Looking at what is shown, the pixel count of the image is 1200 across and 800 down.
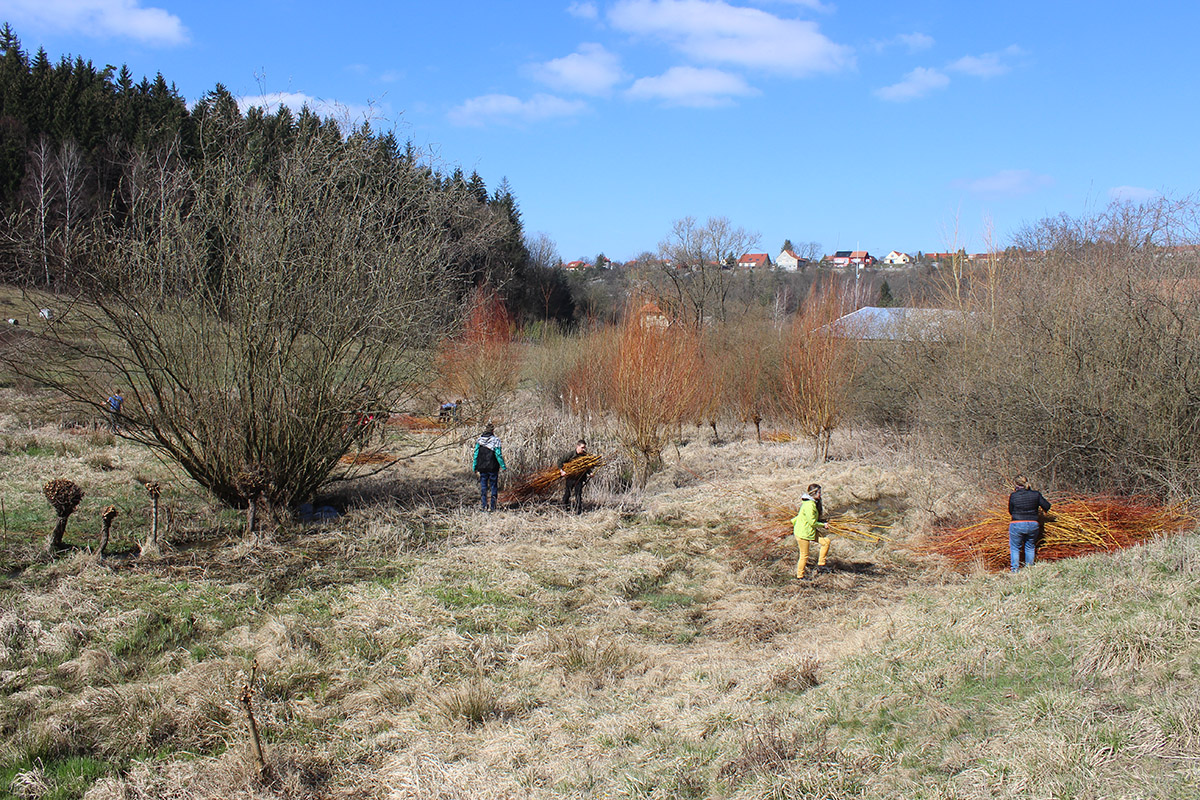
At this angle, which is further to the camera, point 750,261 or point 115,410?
point 750,261

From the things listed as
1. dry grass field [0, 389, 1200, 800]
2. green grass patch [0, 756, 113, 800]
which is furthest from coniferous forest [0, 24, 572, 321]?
green grass patch [0, 756, 113, 800]

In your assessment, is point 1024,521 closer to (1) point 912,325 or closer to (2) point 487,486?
(2) point 487,486

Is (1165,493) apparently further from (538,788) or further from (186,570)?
(186,570)

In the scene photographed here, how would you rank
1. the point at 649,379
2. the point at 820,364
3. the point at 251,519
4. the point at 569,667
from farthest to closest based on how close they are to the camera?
the point at 820,364, the point at 649,379, the point at 251,519, the point at 569,667

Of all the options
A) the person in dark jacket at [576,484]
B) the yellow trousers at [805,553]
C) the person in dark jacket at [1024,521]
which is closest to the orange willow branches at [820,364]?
the person in dark jacket at [576,484]

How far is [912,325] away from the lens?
55.3ft

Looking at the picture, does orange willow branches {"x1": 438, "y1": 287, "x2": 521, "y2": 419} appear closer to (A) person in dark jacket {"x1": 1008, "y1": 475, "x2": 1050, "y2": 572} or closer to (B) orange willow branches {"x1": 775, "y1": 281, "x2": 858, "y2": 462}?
(B) orange willow branches {"x1": 775, "y1": 281, "x2": 858, "y2": 462}

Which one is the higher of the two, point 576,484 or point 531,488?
point 576,484

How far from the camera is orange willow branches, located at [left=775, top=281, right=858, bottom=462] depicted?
52.8 feet

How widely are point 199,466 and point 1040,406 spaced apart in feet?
37.0

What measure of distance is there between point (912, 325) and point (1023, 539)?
31.6ft

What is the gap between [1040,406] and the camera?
10352 mm

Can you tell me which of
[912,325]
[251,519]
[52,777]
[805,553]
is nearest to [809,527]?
[805,553]

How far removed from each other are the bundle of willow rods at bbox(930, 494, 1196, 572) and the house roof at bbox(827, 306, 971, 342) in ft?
20.7
